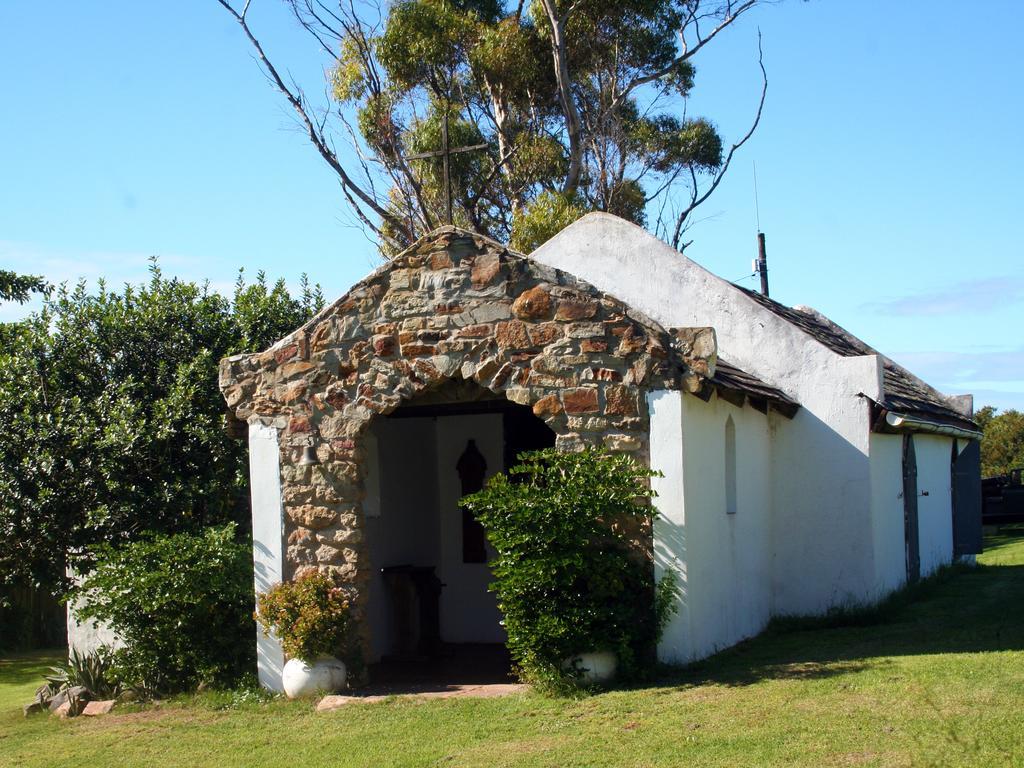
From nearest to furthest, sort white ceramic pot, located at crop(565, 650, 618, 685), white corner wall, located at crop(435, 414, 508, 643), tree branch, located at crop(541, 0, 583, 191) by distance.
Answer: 1. white ceramic pot, located at crop(565, 650, 618, 685)
2. white corner wall, located at crop(435, 414, 508, 643)
3. tree branch, located at crop(541, 0, 583, 191)

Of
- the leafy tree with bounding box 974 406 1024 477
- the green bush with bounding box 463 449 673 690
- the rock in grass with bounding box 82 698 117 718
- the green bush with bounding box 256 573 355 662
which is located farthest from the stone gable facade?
the leafy tree with bounding box 974 406 1024 477

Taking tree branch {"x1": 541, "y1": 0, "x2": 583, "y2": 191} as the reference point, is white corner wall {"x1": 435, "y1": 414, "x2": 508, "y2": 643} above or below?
below

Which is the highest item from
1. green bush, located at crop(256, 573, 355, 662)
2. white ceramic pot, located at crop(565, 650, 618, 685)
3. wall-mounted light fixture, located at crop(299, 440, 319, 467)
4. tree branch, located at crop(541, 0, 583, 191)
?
tree branch, located at crop(541, 0, 583, 191)

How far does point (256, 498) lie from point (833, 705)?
19.1 feet

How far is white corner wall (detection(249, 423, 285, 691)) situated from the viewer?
11.0 meters

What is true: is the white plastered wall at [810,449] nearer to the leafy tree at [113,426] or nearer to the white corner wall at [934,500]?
the white corner wall at [934,500]

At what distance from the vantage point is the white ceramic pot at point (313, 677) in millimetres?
10656

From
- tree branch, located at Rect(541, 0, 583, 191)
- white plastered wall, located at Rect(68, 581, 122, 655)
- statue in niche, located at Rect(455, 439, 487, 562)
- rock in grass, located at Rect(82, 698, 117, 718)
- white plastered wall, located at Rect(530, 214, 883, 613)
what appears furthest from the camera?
tree branch, located at Rect(541, 0, 583, 191)

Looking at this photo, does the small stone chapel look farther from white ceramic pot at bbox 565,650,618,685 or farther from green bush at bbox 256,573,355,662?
white ceramic pot at bbox 565,650,618,685

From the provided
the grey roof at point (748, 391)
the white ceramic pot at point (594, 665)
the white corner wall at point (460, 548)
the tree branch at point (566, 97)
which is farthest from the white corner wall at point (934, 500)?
the tree branch at point (566, 97)

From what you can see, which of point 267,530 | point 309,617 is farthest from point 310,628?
point 267,530

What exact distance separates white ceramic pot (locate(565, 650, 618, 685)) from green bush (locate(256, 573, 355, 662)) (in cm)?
235

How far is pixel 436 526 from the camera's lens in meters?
14.6

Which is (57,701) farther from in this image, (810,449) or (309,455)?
(810,449)
